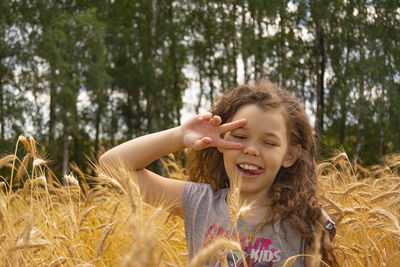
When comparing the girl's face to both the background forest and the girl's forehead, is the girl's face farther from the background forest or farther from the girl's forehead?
the background forest

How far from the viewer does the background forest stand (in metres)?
13.0

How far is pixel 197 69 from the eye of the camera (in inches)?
870

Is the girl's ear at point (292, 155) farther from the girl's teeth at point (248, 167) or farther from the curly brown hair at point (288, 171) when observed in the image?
the girl's teeth at point (248, 167)

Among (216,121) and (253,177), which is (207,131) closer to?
(216,121)

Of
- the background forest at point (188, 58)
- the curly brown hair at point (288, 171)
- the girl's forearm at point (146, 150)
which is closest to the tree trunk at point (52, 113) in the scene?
the background forest at point (188, 58)

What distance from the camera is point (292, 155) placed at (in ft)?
6.72

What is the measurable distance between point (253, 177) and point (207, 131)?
293 millimetres

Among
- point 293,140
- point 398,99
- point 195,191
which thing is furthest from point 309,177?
point 398,99

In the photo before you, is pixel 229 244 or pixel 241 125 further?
pixel 241 125

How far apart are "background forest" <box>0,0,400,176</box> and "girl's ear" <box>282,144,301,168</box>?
320 inches

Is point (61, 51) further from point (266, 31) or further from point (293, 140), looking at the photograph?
point (293, 140)

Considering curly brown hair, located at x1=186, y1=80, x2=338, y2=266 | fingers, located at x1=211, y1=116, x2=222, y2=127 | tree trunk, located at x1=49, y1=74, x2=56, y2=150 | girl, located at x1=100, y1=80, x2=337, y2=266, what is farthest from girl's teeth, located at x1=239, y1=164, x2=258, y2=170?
tree trunk, located at x1=49, y1=74, x2=56, y2=150

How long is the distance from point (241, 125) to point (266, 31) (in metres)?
16.6

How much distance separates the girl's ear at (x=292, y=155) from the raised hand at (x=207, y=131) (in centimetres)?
38
